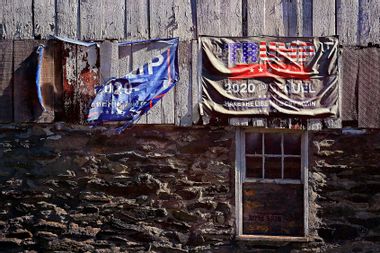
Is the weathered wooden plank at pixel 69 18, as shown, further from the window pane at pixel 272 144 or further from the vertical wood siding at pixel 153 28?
the window pane at pixel 272 144

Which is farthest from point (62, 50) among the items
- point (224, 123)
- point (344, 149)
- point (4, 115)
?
point (344, 149)

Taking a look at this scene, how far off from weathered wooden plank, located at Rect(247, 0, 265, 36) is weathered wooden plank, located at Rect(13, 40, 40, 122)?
277 cm

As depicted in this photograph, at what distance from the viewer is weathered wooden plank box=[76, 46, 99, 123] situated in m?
7.04

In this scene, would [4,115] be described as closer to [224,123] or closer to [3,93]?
[3,93]

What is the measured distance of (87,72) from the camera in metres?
7.05

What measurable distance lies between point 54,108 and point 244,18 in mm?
2722

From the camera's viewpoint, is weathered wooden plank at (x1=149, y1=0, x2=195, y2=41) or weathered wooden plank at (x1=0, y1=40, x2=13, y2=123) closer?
weathered wooden plank at (x1=149, y1=0, x2=195, y2=41)

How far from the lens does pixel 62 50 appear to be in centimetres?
709

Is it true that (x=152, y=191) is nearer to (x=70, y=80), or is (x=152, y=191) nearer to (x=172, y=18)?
(x=70, y=80)

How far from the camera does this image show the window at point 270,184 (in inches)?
274

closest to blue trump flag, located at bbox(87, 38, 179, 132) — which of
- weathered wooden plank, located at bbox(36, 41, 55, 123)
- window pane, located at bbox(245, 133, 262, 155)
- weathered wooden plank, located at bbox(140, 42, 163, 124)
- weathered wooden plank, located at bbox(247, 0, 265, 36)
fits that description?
weathered wooden plank, located at bbox(140, 42, 163, 124)

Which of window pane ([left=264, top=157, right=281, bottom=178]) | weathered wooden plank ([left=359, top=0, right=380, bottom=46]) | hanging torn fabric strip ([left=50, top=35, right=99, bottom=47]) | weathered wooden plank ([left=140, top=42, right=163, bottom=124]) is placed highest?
weathered wooden plank ([left=359, top=0, right=380, bottom=46])

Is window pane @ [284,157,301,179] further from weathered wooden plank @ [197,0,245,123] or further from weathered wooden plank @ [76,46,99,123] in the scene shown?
weathered wooden plank @ [76,46,99,123]

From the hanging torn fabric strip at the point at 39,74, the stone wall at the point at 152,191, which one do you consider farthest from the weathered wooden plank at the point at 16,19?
the stone wall at the point at 152,191
